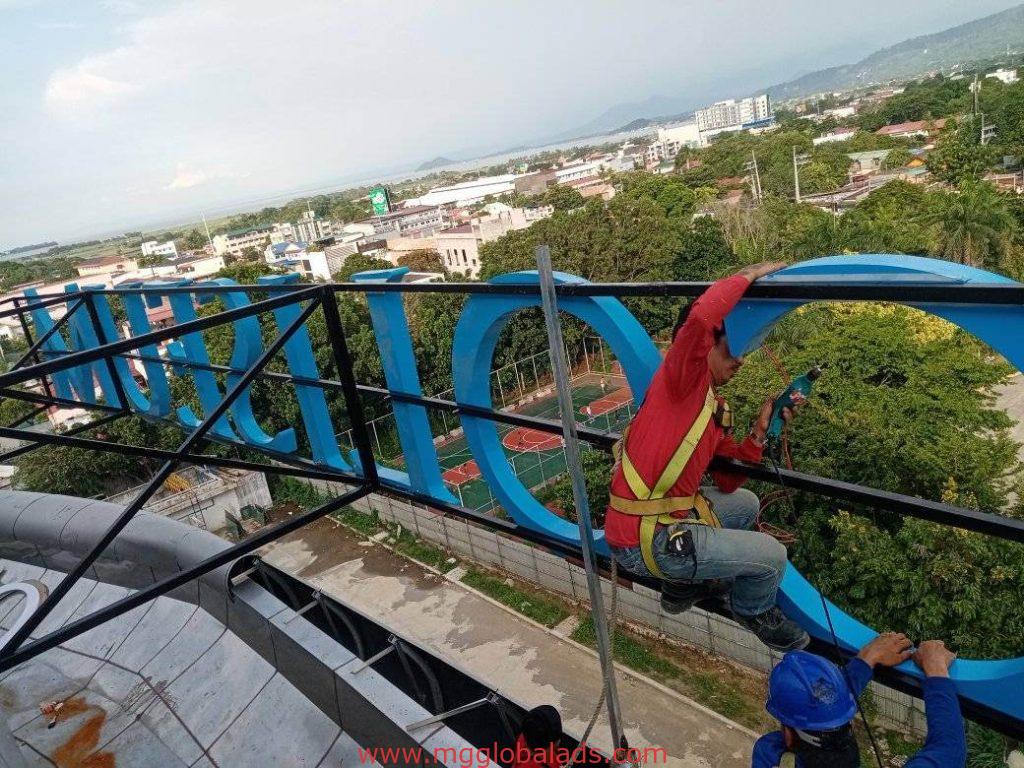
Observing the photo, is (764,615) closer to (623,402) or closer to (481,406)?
(481,406)

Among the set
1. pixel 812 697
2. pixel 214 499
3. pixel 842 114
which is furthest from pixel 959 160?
pixel 842 114

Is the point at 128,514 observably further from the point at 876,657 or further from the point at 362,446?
the point at 876,657

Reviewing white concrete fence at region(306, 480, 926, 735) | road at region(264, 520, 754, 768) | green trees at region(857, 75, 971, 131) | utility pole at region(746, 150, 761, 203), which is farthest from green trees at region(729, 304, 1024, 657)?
green trees at region(857, 75, 971, 131)

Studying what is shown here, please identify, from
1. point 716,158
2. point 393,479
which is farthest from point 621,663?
point 716,158

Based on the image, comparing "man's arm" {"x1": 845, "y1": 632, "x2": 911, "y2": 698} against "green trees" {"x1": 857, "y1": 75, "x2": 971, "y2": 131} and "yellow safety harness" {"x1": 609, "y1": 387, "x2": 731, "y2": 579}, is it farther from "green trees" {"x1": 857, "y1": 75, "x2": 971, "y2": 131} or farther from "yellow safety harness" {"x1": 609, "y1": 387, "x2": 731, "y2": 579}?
"green trees" {"x1": 857, "y1": 75, "x2": 971, "y2": 131}

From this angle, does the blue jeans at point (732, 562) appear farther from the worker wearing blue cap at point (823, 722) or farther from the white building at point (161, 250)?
the white building at point (161, 250)

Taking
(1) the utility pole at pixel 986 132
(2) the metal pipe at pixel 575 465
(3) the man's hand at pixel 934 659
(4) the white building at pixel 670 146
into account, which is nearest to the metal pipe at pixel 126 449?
(2) the metal pipe at pixel 575 465
